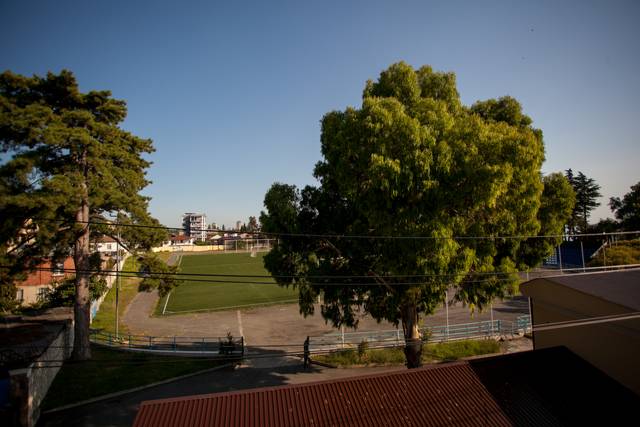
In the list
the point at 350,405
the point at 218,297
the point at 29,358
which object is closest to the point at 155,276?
the point at 29,358

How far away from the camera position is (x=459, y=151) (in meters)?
11.9

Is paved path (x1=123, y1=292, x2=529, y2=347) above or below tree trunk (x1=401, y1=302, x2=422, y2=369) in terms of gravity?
below

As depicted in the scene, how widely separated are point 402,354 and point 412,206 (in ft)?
41.3

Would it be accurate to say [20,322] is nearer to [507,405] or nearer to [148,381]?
[148,381]

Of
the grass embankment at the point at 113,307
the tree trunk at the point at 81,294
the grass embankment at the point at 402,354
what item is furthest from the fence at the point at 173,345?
the grass embankment at the point at 402,354

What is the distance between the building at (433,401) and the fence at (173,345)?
42.3ft

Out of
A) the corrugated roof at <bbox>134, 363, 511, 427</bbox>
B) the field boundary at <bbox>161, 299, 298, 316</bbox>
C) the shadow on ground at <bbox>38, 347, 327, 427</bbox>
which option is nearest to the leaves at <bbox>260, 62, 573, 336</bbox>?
the corrugated roof at <bbox>134, 363, 511, 427</bbox>

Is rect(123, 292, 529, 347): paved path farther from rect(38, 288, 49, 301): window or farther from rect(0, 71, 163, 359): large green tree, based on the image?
rect(0, 71, 163, 359): large green tree

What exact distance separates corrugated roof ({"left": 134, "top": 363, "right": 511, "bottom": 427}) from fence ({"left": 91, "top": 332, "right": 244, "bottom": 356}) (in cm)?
1279

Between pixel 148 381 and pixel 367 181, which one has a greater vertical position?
pixel 367 181

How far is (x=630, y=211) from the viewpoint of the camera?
145ft

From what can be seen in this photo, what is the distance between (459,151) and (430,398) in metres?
7.53

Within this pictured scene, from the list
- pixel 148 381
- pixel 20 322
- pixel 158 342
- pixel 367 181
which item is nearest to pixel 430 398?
pixel 367 181

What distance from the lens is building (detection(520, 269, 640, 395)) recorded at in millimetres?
11695
